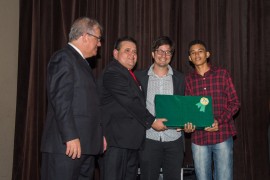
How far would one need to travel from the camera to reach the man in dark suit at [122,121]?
2.84 m

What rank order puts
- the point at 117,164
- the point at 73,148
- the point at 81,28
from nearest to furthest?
the point at 73,148 < the point at 81,28 < the point at 117,164

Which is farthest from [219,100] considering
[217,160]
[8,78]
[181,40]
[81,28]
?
[8,78]

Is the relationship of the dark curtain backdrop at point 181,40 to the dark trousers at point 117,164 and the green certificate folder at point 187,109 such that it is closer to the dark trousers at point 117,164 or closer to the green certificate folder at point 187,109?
the green certificate folder at point 187,109

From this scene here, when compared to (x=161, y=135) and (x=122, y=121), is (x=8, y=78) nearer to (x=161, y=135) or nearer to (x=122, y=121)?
(x=122, y=121)

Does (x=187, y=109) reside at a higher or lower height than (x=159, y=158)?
higher

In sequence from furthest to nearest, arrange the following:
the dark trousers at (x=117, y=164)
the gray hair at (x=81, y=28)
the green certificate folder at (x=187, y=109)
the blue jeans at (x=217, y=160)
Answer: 1. the blue jeans at (x=217, y=160)
2. the green certificate folder at (x=187, y=109)
3. the dark trousers at (x=117, y=164)
4. the gray hair at (x=81, y=28)

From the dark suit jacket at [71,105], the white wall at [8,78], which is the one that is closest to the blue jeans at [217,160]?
the dark suit jacket at [71,105]

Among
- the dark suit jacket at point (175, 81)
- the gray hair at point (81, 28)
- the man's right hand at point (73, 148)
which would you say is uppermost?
the gray hair at point (81, 28)

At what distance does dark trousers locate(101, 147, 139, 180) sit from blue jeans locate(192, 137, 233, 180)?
71 centimetres

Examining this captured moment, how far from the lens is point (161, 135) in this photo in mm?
3150

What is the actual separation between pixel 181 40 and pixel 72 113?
2430mm

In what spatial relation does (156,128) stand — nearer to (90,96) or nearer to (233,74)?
(90,96)

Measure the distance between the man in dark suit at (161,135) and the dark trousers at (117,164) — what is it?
0.74ft

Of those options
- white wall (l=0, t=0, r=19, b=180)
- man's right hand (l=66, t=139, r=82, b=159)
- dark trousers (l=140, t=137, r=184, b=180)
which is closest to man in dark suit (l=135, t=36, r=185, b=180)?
dark trousers (l=140, t=137, r=184, b=180)
